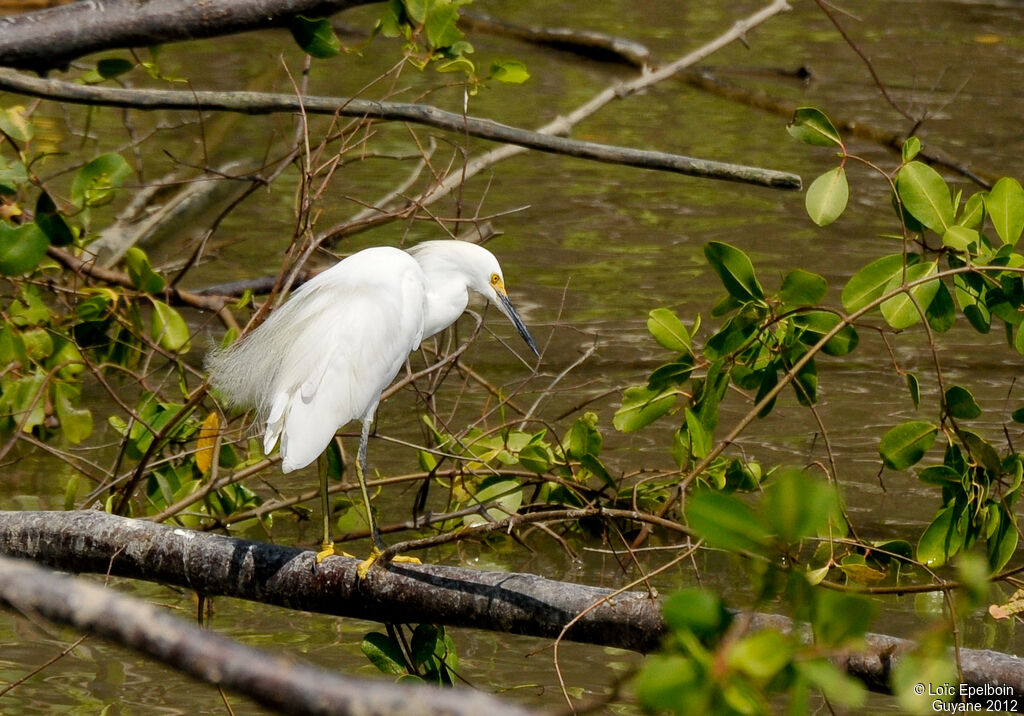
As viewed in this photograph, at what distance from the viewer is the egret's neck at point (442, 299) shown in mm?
3107

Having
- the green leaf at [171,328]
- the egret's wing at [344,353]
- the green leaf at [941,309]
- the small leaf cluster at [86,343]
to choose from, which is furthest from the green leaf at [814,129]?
the green leaf at [171,328]

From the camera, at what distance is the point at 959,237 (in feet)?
8.14

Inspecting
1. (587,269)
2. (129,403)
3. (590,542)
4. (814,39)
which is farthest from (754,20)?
(814,39)

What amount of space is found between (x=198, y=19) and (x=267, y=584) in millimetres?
1654

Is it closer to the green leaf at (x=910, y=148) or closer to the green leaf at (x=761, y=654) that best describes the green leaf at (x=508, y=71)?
the green leaf at (x=910, y=148)

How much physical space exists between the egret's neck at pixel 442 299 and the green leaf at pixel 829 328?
2.74 ft

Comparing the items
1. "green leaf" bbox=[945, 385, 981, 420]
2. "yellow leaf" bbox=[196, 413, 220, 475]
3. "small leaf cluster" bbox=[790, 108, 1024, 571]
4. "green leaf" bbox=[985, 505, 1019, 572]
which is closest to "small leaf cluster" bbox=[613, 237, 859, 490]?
"small leaf cluster" bbox=[790, 108, 1024, 571]

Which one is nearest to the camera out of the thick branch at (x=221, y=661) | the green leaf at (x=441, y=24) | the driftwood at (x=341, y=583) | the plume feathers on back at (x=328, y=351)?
the thick branch at (x=221, y=661)

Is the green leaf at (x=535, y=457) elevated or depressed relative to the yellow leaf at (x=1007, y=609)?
depressed

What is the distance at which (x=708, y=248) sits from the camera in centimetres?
270

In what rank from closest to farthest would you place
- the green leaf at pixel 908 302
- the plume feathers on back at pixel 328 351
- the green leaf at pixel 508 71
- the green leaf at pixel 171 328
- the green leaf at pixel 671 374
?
the green leaf at pixel 908 302
the plume feathers on back at pixel 328 351
the green leaf at pixel 671 374
the green leaf at pixel 508 71
the green leaf at pixel 171 328

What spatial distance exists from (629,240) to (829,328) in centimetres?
379

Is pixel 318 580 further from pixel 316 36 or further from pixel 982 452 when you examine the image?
pixel 316 36

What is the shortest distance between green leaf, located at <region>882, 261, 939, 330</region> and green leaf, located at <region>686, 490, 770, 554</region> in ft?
4.99
